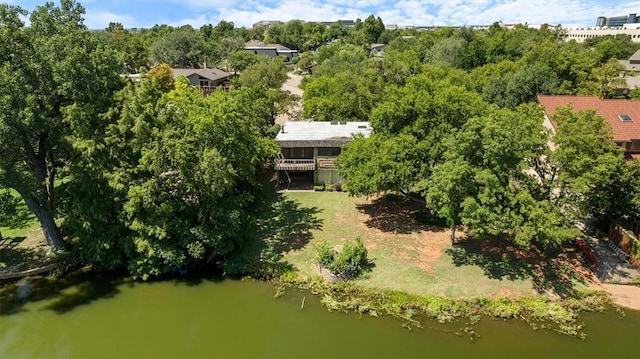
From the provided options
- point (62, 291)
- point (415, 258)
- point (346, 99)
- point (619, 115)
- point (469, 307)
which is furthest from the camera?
point (346, 99)

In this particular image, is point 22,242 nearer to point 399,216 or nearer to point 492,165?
point 399,216

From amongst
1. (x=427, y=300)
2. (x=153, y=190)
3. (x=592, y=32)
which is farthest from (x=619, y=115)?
(x=592, y=32)

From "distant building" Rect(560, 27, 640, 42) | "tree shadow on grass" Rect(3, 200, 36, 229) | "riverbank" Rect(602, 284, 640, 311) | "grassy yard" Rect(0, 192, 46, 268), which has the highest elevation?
"distant building" Rect(560, 27, 640, 42)

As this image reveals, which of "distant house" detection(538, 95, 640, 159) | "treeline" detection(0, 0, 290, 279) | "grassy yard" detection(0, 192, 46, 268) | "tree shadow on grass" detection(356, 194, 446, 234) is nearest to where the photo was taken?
"treeline" detection(0, 0, 290, 279)

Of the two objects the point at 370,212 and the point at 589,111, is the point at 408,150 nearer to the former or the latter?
the point at 370,212

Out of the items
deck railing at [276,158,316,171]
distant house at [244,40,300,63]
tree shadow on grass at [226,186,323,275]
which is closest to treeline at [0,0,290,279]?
tree shadow on grass at [226,186,323,275]

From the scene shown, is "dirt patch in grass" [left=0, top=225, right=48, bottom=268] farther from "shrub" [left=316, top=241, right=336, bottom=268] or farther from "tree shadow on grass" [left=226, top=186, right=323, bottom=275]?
"shrub" [left=316, top=241, right=336, bottom=268]

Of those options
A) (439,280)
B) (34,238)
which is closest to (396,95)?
(439,280)
